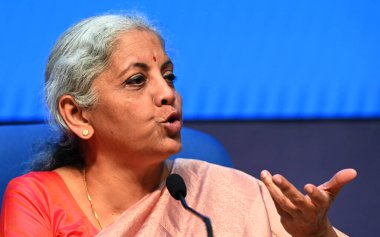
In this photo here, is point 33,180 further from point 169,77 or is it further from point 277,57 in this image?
point 277,57

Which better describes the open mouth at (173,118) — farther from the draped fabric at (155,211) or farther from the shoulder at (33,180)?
the shoulder at (33,180)

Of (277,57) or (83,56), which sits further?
(277,57)

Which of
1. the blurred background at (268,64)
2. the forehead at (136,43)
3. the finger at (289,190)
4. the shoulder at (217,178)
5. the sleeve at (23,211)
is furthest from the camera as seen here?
the blurred background at (268,64)

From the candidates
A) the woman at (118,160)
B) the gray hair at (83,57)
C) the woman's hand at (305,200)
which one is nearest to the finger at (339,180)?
the woman's hand at (305,200)

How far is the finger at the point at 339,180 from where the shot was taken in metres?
1.32

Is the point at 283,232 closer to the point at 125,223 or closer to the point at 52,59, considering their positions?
the point at 125,223

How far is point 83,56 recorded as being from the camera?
1650 millimetres

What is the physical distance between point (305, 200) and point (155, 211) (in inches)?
17.4

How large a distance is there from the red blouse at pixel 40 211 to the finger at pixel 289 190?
50 centimetres

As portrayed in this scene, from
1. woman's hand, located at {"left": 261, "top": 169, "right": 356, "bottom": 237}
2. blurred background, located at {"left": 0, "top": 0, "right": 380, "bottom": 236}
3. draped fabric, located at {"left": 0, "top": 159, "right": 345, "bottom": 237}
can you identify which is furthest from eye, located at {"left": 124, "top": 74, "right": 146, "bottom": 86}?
blurred background, located at {"left": 0, "top": 0, "right": 380, "bottom": 236}

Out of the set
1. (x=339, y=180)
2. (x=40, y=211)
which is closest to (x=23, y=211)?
(x=40, y=211)

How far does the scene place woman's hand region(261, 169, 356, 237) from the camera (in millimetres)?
1316

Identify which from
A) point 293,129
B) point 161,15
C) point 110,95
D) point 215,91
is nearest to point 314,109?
point 293,129

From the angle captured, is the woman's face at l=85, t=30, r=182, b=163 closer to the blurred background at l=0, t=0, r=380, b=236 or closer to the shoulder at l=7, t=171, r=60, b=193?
the shoulder at l=7, t=171, r=60, b=193
